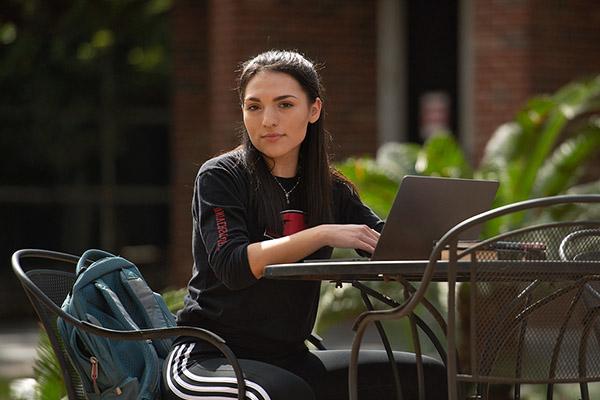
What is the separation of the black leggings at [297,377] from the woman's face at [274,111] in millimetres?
645

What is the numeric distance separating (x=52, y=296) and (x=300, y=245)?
3.31 ft

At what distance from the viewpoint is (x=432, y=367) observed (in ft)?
13.6

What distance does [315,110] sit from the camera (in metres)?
4.05

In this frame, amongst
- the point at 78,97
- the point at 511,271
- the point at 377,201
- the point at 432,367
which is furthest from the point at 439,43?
the point at 511,271

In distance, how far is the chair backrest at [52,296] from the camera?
12.7 feet

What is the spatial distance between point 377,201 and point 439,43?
3.84 m

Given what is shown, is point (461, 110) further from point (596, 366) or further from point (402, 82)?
point (596, 366)

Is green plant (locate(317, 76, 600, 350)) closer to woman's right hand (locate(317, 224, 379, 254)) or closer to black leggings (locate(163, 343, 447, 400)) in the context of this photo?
black leggings (locate(163, 343, 447, 400))

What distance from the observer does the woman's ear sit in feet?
13.2

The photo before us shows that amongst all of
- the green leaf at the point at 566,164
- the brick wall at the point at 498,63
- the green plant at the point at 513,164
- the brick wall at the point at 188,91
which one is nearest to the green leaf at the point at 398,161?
the green plant at the point at 513,164

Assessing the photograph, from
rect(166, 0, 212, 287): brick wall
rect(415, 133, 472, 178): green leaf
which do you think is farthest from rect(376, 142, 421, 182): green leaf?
rect(166, 0, 212, 287): brick wall

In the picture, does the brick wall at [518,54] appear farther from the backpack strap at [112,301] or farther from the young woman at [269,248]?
the backpack strap at [112,301]

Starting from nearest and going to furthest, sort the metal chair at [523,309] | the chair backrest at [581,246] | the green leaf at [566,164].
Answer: the metal chair at [523,309] < the chair backrest at [581,246] < the green leaf at [566,164]

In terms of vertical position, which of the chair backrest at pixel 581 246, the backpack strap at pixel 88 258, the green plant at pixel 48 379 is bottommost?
the green plant at pixel 48 379
